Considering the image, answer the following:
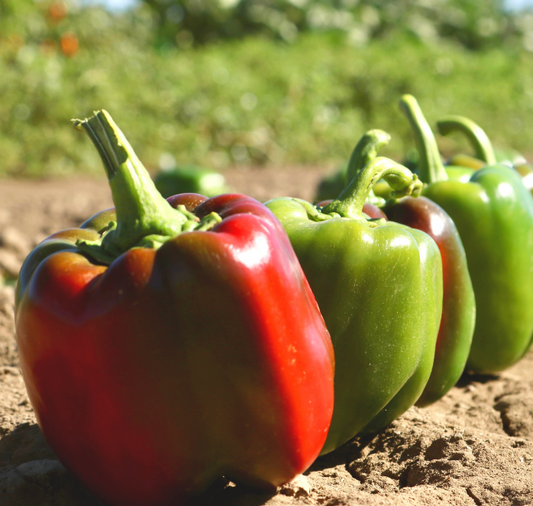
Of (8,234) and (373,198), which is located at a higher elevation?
(373,198)

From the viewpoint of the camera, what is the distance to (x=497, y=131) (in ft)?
38.8

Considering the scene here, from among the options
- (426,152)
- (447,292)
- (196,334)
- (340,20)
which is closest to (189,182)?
(426,152)

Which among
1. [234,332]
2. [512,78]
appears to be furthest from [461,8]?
[234,332]

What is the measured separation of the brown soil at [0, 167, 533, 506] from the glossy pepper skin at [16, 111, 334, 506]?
0.55ft

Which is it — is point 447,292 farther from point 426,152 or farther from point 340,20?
point 340,20

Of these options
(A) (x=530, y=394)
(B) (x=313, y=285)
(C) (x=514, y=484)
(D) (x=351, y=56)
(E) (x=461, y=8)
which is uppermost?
(E) (x=461, y=8)

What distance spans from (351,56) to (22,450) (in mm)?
11134

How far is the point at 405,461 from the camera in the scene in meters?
2.05

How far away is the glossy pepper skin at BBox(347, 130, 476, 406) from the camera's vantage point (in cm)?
232

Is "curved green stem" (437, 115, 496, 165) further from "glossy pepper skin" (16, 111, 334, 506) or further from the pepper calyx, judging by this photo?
the pepper calyx

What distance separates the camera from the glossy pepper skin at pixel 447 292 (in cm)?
232

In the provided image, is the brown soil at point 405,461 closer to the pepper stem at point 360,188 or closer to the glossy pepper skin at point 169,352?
the glossy pepper skin at point 169,352

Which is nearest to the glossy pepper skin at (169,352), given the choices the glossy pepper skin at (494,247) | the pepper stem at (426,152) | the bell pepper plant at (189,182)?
the glossy pepper skin at (494,247)

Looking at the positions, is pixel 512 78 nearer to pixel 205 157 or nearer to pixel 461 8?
pixel 461 8
